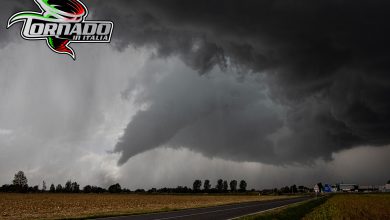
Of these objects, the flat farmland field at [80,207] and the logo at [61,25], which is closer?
the logo at [61,25]

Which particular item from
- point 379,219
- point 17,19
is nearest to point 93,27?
point 17,19

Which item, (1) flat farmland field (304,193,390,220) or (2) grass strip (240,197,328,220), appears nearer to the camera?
(2) grass strip (240,197,328,220)

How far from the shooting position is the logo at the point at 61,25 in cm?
2564

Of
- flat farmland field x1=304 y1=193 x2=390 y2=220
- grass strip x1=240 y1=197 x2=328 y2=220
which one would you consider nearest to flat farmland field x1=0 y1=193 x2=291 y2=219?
grass strip x1=240 y1=197 x2=328 y2=220

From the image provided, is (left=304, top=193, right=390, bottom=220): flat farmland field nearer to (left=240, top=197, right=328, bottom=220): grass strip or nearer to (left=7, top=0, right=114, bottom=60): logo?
(left=240, top=197, right=328, bottom=220): grass strip

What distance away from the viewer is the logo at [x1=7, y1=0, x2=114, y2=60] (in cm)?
2564

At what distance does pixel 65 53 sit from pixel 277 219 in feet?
67.5

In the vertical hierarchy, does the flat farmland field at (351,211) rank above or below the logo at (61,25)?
below

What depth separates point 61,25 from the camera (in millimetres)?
26891

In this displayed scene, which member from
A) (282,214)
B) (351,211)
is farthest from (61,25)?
(351,211)

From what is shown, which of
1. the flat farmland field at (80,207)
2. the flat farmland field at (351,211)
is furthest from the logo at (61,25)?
the flat farmland field at (351,211)

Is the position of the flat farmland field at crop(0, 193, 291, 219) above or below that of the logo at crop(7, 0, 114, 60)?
below

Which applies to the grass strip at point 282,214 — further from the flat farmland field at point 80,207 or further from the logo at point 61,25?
the logo at point 61,25

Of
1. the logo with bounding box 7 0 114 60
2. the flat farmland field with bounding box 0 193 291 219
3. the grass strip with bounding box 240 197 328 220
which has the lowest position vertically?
the grass strip with bounding box 240 197 328 220
